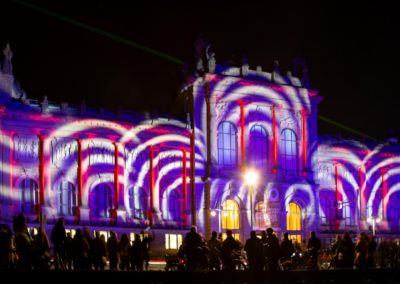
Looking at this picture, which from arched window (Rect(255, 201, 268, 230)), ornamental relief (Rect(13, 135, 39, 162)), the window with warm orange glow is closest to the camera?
ornamental relief (Rect(13, 135, 39, 162))

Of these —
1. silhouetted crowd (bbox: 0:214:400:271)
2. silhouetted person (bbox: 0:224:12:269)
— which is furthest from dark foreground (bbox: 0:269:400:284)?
silhouetted person (bbox: 0:224:12:269)

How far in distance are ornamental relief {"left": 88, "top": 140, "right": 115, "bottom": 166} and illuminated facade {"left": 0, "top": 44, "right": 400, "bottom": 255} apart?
69mm

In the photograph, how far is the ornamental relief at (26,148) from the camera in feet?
166

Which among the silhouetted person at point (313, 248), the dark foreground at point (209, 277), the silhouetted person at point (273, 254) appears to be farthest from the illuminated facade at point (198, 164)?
the dark foreground at point (209, 277)

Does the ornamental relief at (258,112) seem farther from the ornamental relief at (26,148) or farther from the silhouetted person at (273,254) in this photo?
the silhouetted person at (273,254)

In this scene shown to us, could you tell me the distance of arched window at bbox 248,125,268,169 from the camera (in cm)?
5931

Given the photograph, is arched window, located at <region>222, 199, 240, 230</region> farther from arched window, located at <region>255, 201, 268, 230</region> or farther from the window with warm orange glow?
the window with warm orange glow

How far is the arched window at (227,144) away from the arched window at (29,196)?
14301 mm

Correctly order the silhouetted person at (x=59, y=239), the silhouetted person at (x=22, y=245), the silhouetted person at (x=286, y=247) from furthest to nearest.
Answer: the silhouetted person at (x=286, y=247)
the silhouetted person at (x=59, y=239)
the silhouetted person at (x=22, y=245)

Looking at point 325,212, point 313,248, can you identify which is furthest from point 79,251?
point 325,212

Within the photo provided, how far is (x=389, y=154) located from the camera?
224ft

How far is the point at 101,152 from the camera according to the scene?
5356cm

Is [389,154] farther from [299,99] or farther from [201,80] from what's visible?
[201,80]

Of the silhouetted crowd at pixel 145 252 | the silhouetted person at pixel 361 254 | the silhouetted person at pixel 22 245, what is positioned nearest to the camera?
the silhouetted person at pixel 22 245
